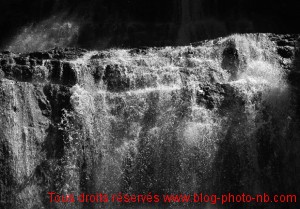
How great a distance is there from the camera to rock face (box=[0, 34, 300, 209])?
9180 mm

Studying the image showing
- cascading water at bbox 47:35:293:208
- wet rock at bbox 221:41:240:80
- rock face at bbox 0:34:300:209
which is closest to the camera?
rock face at bbox 0:34:300:209

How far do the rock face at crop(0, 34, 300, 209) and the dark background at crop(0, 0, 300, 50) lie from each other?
2345 millimetres

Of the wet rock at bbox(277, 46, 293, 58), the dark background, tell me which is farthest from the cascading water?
the dark background

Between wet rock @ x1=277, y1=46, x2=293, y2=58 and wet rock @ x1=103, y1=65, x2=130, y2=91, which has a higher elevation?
wet rock @ x1=277, y1=46, x2=293, y2=58

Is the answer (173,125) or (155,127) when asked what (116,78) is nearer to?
(155,127)

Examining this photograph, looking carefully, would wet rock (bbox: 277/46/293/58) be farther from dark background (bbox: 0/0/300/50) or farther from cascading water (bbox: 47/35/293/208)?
dark background (bbox: 0/0/300/50)

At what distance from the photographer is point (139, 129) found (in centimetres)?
978

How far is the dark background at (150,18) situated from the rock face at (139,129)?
2.34 m

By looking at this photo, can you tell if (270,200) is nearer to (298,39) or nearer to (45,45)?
(298,39)

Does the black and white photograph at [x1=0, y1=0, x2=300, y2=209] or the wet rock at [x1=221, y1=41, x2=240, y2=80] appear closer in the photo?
the black and white photograph at [x1=0, y1=0, x2=300, y2=209]

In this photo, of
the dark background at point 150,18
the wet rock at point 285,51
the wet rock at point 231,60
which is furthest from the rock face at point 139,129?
the dark background at point 150,18

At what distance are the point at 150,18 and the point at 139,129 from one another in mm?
4593

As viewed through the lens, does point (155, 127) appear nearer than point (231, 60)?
Yes

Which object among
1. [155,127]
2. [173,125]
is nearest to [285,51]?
[173,125]
